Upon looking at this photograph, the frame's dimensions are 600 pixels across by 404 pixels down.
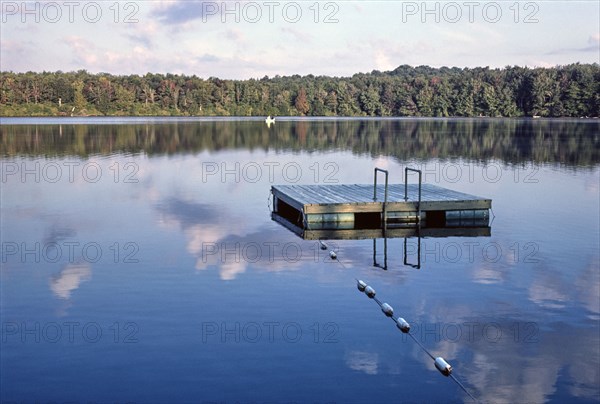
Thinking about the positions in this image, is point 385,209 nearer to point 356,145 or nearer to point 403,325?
point 403,325

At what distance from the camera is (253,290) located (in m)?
17.4

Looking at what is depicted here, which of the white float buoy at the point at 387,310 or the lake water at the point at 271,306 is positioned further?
the white float buoy at the point at 387,310

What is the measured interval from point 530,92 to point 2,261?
17640 cm

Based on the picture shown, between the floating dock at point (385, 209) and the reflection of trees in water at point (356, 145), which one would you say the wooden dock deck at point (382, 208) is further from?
the reflection of trees in water at point (356, 145)

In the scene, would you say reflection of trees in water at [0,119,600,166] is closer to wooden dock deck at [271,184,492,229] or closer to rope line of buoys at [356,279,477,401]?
wooden dock deck at [271,184,492,229]

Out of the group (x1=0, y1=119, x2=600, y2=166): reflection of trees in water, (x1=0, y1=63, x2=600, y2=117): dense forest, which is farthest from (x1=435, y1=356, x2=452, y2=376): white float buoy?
(x1=0, y1=63, x2=600, y2=117): dense forest

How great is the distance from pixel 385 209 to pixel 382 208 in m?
0.12

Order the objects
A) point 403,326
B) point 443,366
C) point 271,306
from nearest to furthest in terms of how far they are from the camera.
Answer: point 443,366 < point 403,326 < point 271,306

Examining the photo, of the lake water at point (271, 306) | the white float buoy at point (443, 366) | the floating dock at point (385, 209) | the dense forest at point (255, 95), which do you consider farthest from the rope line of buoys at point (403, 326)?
the dense forest at point (255, 95)

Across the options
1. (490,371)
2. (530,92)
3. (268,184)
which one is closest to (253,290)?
(490,371)

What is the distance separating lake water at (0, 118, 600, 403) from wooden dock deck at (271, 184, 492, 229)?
3.74 ft

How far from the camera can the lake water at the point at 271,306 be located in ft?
39.4

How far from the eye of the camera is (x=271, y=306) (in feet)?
53.0

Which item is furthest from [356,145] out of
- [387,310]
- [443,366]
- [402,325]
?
[443,366]
